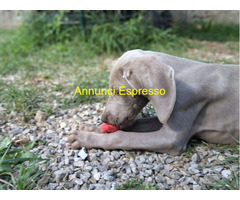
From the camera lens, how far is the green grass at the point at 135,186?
7.68 ft

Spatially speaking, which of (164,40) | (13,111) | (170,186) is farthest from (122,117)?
(164,40)

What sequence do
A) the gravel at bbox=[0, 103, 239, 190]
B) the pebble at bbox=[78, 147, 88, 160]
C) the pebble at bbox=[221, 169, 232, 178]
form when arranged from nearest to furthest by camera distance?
A: the gravel at bbox=[0, 103, 239, 190]
the pebble at bbox=[221, 169, 232, 178]
the pebble at bbox=[78, 147, 88, 160]

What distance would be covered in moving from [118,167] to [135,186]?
0.98 feet

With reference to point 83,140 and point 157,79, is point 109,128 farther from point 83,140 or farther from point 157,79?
point 157,79

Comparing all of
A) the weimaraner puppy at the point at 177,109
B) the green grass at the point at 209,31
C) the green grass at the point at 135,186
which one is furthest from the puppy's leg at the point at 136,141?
the green grass at the point at 209,31

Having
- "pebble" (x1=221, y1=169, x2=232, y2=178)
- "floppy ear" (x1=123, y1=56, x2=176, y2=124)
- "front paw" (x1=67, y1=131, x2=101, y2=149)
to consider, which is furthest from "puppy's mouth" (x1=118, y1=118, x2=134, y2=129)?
"pebble" (x1=221, y1=169, x2=232, y2=178)

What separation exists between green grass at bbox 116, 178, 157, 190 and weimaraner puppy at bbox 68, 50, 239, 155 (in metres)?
0.43

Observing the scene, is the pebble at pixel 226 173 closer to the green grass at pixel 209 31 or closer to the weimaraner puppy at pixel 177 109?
the weimaraner puppy at pixel 177 109

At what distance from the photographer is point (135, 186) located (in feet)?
7.84

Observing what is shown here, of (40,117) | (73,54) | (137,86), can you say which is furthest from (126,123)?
(73,54)

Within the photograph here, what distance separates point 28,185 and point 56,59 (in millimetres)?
4215

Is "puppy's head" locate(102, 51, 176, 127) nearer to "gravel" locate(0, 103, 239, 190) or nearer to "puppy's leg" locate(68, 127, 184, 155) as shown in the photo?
"puppy's leg" locate(68, 127, 184, 155)

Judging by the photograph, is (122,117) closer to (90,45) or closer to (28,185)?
(28,185)

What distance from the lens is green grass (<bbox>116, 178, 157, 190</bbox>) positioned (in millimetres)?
2342
